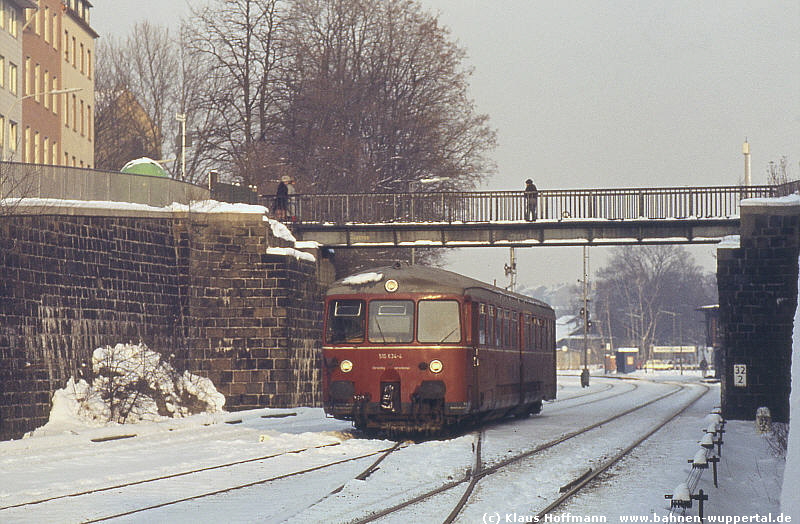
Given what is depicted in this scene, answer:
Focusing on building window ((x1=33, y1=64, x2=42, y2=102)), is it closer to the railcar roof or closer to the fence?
the fence

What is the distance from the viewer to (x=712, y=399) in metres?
44.0

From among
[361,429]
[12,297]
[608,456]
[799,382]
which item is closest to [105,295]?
[12,297]

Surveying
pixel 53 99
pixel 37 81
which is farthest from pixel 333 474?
pixel 53 99

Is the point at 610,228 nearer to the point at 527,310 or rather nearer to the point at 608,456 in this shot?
the point at 527,310

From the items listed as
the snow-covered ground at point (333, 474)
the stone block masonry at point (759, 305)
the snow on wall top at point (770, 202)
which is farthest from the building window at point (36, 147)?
the snow on wall top at point (770, 202)

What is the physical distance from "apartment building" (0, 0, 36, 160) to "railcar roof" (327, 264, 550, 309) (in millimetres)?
30524

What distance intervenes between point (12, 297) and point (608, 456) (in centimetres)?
1259

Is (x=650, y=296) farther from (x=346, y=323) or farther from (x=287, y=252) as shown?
(x=346, y=323)

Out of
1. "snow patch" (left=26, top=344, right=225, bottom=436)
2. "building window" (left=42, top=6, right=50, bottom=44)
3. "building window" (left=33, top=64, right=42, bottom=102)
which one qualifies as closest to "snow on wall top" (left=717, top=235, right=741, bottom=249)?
"snow patch" (left=26, top=344, right=225, bottom=436)

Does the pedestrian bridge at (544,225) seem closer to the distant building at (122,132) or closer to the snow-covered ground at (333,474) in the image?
the snow-covered ground at (333,474)

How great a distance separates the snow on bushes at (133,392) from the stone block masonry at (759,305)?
42.0ft

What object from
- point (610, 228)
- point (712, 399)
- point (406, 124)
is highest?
point (406, 124)

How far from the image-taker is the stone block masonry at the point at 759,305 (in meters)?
29.3

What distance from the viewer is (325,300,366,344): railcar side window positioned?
72.6ft
